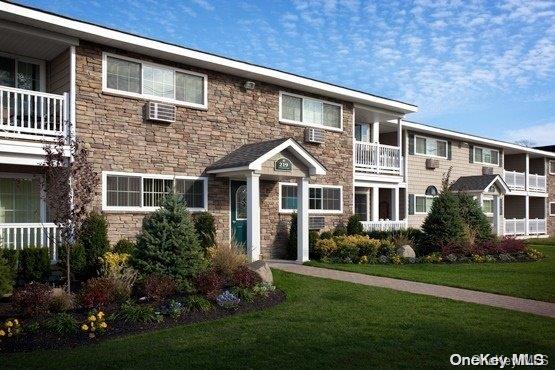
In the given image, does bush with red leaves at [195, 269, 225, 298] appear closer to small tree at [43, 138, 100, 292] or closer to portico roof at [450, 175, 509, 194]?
small tree at [43, 138, 100, 292]

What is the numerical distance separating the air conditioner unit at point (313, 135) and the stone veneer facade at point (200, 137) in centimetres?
21

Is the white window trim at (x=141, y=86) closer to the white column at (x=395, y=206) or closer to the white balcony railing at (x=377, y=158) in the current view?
the white balcony railing at (x=377, y=158)

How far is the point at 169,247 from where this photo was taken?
10.3m

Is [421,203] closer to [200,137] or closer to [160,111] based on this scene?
[200,137]

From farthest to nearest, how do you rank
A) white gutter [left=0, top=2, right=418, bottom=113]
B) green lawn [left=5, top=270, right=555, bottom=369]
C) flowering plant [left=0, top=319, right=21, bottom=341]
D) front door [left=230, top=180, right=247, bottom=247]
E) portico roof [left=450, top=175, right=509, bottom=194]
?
portico roof [left=450, top=175, right=509, bottom=194] → front door [left=230, top=180, right=247, bottom=247] → white gutter [left=0, top=2, right=418, bottom=113] → flowering plant [left=0, top=319, right=21, bottom=341] → green lawn [left=5, top=270, right=555, bottom=369]

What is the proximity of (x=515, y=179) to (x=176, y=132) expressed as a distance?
25198mm

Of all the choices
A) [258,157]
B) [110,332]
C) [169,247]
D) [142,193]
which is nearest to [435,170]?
[258,157]

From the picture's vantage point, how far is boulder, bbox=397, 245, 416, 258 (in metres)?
17.7

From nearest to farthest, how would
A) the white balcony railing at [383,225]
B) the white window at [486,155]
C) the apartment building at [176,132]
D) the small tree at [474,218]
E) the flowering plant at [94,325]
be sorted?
the flowering plant at [94,325] < the apartment building at [176,132] < the small tree at [474,218] < the white balcony railing at [383,225] < the white window at [486,155]

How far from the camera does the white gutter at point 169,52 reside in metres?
11.7

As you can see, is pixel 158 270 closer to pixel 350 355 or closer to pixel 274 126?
pixel 350 355

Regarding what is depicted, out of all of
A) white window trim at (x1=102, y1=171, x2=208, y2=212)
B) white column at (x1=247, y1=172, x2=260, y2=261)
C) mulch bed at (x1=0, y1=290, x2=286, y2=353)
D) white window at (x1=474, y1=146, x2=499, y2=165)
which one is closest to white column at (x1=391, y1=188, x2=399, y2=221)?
white column at (x1=247, y1=172, x2=260, y2=261)

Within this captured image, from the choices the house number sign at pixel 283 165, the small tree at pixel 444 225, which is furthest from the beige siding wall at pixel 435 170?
the house number sign at pixel 283 165

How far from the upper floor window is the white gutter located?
6.24ft
